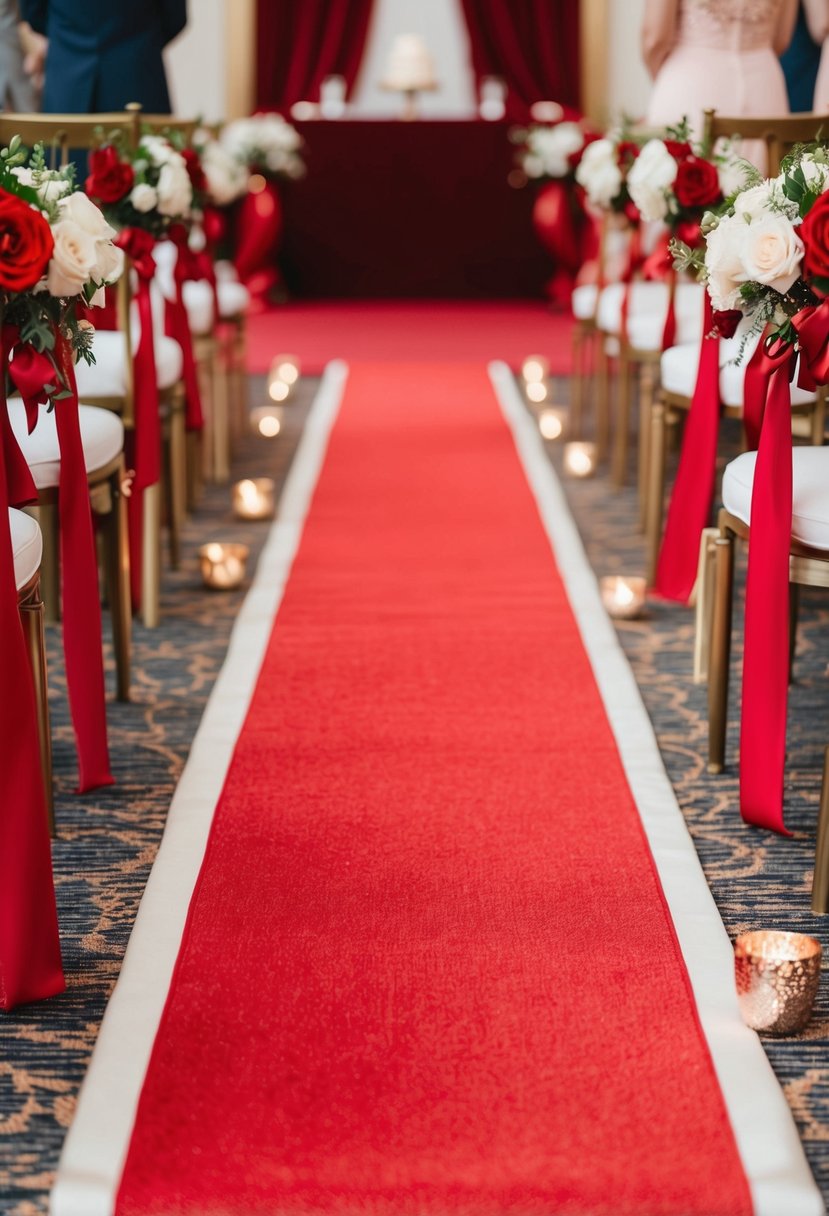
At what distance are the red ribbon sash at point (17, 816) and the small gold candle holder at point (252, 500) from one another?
279 cm

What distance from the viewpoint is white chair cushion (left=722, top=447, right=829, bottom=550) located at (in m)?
2.52

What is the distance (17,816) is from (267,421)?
4331mm

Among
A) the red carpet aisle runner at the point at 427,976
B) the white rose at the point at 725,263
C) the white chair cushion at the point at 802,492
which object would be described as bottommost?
the red carpet aisle runner at the point at 427,976

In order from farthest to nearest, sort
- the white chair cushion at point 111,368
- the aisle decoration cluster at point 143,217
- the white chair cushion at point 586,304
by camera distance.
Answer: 1. the white chair cushion at point 586,304
2. the white chair cushion at point 111,368
3. the aisle decoration cluster at point 143,217

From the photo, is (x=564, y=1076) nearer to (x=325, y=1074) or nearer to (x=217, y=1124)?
(x=325, y=1074)

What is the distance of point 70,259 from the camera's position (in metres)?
2.18

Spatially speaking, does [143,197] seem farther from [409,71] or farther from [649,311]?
[409,71]

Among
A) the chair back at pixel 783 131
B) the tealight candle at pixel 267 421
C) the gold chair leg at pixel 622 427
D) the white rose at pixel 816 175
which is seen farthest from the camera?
the tealight candle at pixel 267 421

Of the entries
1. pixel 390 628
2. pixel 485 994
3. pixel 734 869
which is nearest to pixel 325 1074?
pixel 485 994

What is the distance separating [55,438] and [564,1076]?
1.68m

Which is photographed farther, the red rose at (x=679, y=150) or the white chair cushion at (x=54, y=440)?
the red rose at (x=679, y=150)

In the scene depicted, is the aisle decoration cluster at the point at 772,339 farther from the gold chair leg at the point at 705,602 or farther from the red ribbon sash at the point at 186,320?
the red ribbon sash at the point at 186,320

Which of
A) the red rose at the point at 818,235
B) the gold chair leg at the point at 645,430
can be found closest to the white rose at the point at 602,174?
the gold chair leg at the point at 645,430

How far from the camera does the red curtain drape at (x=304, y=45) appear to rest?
1111 cm
